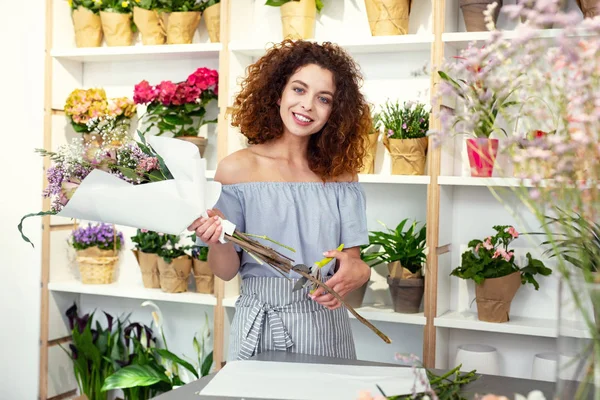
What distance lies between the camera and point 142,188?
1308 mm

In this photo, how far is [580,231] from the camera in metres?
0.83

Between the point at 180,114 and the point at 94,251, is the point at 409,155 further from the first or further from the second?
the point at 94,251

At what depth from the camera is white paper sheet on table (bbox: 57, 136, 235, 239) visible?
1290mm

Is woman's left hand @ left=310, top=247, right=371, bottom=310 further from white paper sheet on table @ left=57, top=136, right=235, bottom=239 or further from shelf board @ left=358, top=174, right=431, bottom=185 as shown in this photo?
shelf board @ left=358, top=174, right=431, bottom=185

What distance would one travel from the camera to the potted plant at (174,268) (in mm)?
3125

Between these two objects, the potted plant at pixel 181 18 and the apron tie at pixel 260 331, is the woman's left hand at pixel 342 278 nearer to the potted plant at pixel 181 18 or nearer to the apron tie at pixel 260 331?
the apron tie at pixel 260 331

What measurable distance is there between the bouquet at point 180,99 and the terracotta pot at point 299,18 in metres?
0.37

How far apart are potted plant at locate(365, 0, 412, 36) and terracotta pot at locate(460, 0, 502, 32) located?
0.74 feet

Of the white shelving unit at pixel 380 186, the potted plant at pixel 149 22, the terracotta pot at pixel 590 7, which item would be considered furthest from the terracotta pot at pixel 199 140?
the terracotta pot at pixel 590 7

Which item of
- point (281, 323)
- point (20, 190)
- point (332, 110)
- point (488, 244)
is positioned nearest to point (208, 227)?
point (281, 323)

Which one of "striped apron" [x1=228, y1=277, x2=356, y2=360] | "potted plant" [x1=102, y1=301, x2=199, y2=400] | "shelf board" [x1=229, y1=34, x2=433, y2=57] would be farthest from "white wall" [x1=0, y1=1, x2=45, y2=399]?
"striped apron" [x1=228, y1=277, x2=356, y2=360]

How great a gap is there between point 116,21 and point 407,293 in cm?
178

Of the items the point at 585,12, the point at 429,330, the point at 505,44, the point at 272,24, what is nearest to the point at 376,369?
the point at 505,44

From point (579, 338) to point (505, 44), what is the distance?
0.34m
